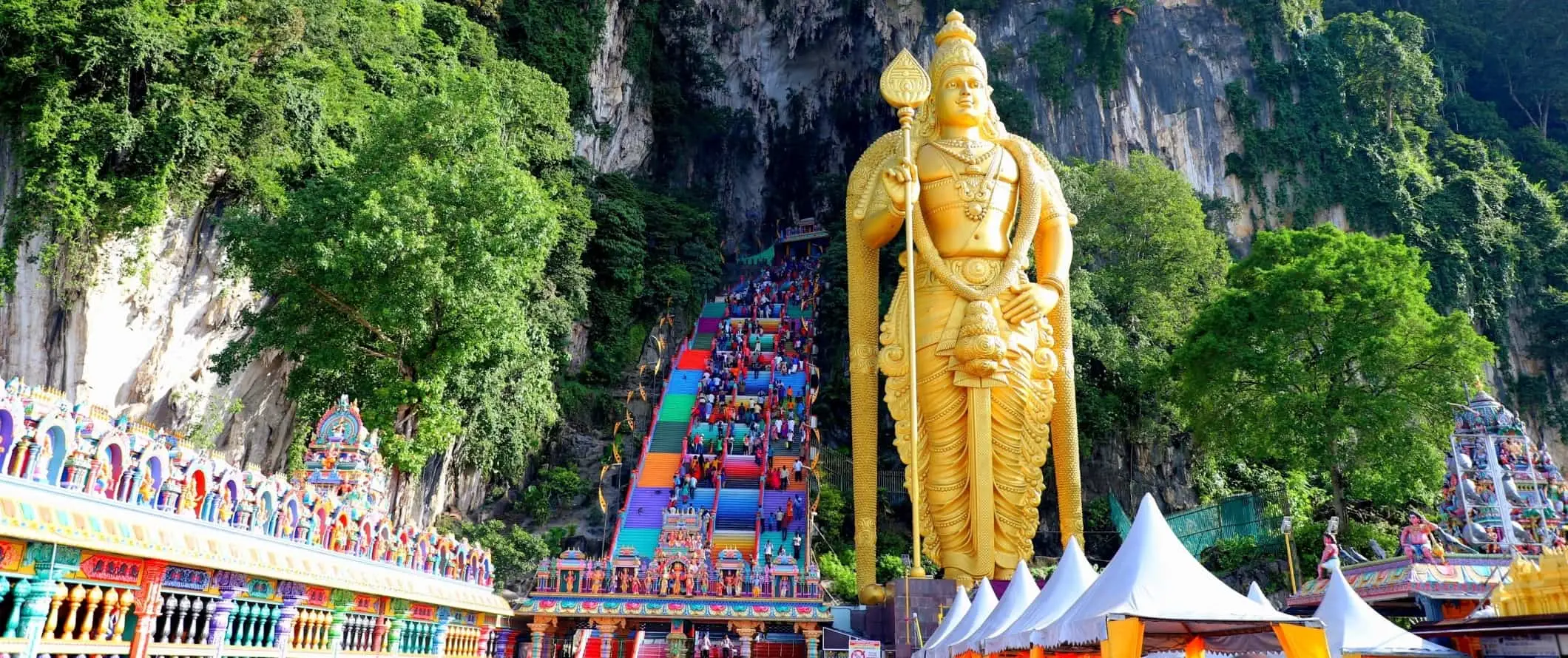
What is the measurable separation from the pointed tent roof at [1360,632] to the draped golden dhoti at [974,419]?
3.79 m

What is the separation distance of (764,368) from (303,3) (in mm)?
10973

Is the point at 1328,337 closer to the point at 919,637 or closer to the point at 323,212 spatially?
the point at 919,637

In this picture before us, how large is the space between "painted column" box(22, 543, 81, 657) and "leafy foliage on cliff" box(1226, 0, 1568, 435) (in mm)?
24168

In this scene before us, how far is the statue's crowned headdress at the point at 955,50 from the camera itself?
397 inches

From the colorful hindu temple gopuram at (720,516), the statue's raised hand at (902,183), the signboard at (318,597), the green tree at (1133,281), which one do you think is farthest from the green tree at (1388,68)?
the signboard at (318,597)

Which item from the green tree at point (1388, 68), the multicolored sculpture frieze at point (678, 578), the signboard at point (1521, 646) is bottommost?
the signboard at point (1521, 646)

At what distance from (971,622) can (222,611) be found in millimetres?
4032

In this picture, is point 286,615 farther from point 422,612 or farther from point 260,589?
point 422,612

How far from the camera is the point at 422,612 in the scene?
6668 millimetres

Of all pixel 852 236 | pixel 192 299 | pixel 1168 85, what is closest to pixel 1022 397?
pixel 852 236

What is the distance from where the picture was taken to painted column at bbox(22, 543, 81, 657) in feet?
11.5

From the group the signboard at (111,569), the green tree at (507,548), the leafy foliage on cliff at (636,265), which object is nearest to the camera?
the signboard at (111,569)

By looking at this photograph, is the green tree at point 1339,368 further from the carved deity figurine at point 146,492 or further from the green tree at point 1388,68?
the green tree at point 1388,68

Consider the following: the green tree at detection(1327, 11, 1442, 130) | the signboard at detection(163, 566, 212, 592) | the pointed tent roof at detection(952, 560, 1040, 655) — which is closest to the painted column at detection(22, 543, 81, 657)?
the signboard at detection(163, 566, 212, 592)
